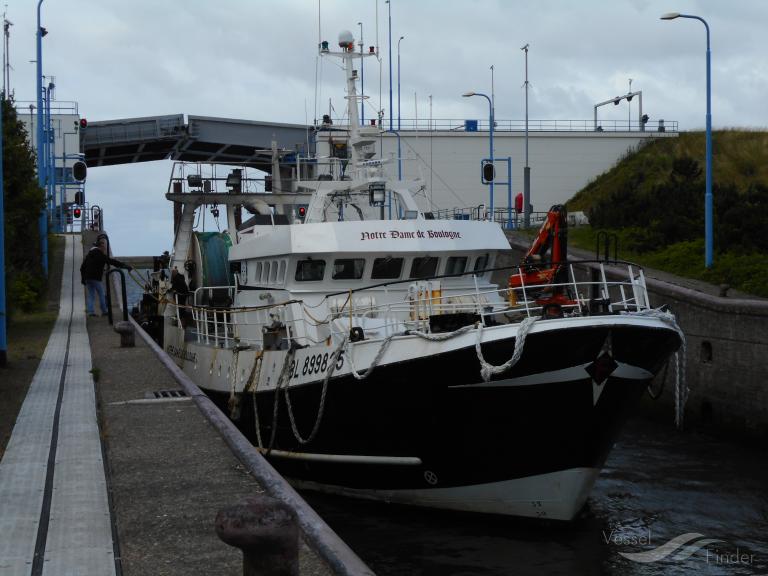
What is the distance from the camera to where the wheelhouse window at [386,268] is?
14.8 metres

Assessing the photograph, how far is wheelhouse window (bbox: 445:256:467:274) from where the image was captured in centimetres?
1536

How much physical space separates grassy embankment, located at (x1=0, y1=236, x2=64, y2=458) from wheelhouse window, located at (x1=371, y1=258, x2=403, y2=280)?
5199 millimetres

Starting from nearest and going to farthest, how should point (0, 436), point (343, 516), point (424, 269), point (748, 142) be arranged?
1. point (0, 436)
2. point (343, 516)
3. point (424, 269)
4. point (748, 142)

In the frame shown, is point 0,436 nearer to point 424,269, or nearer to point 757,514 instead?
point 424,269

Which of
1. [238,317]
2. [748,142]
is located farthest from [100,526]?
[748,142]

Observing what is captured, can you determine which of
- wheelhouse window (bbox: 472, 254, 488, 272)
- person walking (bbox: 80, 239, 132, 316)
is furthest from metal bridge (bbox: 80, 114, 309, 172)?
wheelhouse window (bbox: 472, 254, 488, 272)

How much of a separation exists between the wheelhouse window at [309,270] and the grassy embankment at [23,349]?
4127 millimetres

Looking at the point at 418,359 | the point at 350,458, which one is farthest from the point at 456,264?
the point at 418,359

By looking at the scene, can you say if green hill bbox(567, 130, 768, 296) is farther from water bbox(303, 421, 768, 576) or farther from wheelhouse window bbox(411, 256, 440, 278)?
wheelhouse window bbox(411, 256, 440, 278)

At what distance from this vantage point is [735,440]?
17391mm

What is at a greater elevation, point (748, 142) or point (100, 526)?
point (748, 142)

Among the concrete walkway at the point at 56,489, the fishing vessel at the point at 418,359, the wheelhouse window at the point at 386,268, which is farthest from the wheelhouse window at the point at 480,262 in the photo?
the concrete walkway at the point at 56,489

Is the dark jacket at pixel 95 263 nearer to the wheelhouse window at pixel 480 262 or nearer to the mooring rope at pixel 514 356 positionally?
the wheelhouse window at pixel 480 262

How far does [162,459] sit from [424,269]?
750 centimetres
